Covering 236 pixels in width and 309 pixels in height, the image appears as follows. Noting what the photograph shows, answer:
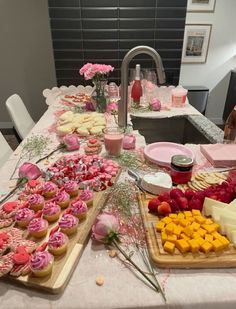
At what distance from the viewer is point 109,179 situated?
868 millimetres

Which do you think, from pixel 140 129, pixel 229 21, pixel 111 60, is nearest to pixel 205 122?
pixel 140 129

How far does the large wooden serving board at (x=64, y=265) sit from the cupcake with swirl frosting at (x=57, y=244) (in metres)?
0.01

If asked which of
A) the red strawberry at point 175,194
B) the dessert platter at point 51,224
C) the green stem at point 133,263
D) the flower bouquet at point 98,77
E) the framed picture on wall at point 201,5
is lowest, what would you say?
the green stem at point 133,263

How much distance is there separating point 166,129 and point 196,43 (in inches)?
83.4

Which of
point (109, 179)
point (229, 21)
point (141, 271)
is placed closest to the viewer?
point (141, 271)

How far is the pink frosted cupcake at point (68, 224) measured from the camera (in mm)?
619

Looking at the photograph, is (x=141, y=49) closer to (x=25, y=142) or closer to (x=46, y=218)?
(x=25, y=142)

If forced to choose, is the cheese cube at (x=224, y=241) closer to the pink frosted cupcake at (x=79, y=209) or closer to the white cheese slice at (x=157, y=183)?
the white cheese slice at (x=157, y=183)

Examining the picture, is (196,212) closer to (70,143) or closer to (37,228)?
(37,228)

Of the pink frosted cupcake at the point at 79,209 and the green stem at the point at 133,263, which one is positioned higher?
the pink frosted cupcake at the point at 79,209

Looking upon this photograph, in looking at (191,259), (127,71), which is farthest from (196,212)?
(127,71)

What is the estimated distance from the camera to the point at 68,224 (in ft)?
2.03

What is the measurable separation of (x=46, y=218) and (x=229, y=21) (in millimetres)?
3433

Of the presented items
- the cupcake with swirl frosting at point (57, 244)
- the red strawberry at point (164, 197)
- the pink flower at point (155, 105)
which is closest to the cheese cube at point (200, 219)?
the red strawberry at point (164, 197)
